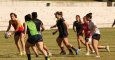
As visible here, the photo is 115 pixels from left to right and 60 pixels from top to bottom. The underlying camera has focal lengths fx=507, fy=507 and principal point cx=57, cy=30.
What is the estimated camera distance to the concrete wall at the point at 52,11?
162 ft

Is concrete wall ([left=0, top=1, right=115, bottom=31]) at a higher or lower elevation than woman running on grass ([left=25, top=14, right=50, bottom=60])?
lower

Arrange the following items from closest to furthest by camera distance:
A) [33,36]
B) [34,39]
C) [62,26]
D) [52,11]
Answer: [34,39], [33,36], [62,26], [52,11]

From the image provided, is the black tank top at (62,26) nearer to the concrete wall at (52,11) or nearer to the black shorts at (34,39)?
the black shorts at (34,39)

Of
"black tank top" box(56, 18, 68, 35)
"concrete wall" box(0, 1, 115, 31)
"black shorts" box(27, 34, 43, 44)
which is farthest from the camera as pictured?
"concrete wall" box(0, 1, 115, 31)

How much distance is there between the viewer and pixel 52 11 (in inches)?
2062

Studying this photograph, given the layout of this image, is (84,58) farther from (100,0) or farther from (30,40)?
(100,0)

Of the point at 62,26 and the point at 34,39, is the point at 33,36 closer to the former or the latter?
the point at 34,39

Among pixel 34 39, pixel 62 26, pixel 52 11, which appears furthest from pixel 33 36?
pixel 52 11

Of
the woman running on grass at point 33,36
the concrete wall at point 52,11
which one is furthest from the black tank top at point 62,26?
the concrete wall at point 52,11

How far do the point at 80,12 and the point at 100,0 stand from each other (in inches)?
569

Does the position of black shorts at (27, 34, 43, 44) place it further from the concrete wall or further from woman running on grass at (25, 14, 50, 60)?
the concrete wall

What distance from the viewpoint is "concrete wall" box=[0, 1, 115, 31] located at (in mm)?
49250

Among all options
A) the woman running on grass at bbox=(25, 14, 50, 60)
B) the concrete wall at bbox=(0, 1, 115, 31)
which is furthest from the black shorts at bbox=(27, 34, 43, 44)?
the concrete wall at bbox=(0, 1, 115, 31)

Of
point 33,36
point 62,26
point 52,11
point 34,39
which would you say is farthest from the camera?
point 52,11
